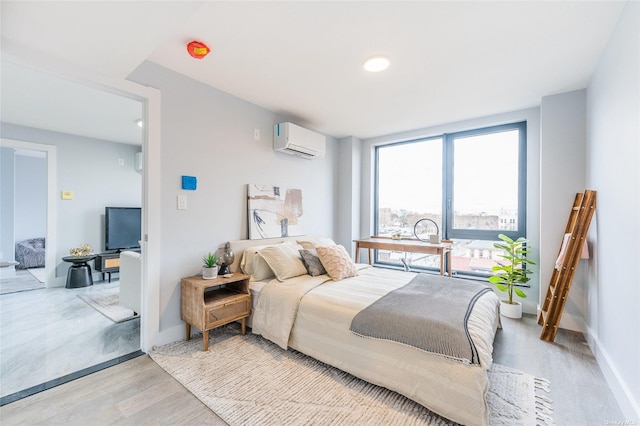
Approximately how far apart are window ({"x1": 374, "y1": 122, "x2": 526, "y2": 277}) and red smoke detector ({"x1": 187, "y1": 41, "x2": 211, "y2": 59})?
329 centimetres

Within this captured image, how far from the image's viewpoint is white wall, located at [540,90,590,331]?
2.70m

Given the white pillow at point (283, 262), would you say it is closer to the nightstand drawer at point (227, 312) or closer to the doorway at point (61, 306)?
the nightstand drawer at point (227, 312)

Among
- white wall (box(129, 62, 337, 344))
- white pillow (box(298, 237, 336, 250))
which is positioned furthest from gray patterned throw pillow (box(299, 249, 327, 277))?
white wall (box(129, 62, 337, 344))

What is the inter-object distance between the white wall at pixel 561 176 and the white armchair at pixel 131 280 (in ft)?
13.8

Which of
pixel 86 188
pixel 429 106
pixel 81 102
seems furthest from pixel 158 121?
pixel 86 188

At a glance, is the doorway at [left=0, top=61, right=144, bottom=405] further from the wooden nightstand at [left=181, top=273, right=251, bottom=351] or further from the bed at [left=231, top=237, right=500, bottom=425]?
the bed at [left=231, top=237, right=500, bottom=425]

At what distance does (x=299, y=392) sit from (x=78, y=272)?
4.34 metres

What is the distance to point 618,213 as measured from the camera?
1789mm

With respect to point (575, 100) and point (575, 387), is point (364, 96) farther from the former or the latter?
point (575, 387)

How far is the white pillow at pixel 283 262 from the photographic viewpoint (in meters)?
2.65

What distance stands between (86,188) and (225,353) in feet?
14.0

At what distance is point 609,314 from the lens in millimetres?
1938

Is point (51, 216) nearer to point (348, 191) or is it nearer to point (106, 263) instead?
point (106, 263)

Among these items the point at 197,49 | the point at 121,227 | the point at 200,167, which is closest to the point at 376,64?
the point at 197,49
